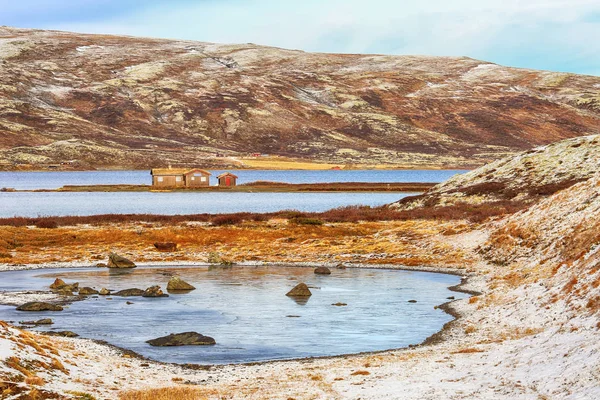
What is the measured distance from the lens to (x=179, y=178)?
19562cm

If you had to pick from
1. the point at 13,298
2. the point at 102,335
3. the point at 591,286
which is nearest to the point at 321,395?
the point at 591,286

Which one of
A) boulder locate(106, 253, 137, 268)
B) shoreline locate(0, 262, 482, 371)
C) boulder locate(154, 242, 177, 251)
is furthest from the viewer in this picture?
boulder locate(154, 242, 177, 251)

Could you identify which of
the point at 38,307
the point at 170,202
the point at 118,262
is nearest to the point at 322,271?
the point at 118,262

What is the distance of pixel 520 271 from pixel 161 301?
63.9ft

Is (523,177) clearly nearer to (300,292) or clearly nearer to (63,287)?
(300,292)

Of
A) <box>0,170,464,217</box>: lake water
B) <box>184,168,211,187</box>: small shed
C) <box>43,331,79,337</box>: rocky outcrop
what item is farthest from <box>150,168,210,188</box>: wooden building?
<box>43,331,79,337</box>: rocky outcrop

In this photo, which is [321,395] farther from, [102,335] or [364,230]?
[364,230]

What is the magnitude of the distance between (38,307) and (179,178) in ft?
515

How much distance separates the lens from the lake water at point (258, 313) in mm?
32312

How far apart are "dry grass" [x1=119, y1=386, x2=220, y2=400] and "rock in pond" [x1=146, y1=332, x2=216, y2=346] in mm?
8940

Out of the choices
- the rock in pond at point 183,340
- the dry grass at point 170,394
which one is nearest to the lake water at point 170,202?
the rock in pond at point 183,340

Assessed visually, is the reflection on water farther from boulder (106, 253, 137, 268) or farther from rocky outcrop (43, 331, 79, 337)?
rocky outcrop (43, 331, 79, 337)

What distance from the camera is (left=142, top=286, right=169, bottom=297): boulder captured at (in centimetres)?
4492

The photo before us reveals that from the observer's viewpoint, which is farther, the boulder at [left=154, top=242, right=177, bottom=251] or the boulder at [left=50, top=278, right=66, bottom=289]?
the boulder at [left=154, top=242, right=177, bottom=251]
